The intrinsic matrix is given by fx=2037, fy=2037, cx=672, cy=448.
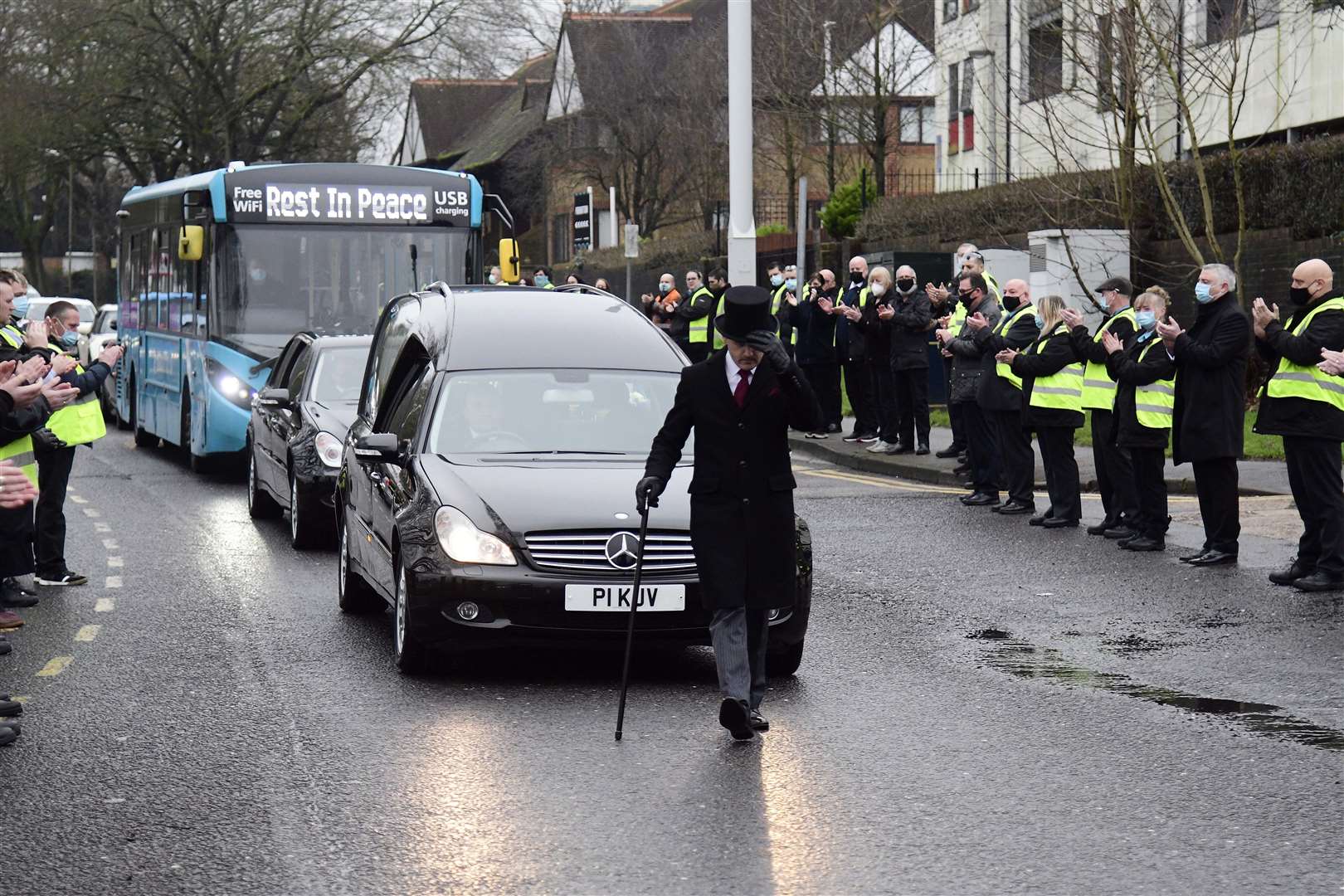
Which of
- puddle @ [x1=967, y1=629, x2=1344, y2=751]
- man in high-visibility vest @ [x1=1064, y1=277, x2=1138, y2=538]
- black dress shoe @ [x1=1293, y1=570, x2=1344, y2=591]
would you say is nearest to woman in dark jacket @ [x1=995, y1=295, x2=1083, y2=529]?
man in high-visibility vest @ [x1=1064, y1=277, x2=1138, y2=538]

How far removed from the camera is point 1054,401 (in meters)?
15.1

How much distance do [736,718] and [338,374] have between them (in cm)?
859

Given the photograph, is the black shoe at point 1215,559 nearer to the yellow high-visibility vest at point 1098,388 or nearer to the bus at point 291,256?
the yellow high-visibility vest at point 1098,388

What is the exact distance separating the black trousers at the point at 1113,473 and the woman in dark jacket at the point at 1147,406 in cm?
29

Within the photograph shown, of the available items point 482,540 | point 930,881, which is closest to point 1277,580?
point 482,540

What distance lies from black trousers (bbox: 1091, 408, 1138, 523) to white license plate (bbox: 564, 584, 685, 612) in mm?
6210

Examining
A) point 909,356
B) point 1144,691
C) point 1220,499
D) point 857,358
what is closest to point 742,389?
point 1144,691

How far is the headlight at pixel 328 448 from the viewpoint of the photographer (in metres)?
14.1

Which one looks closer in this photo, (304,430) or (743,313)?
(743,313)

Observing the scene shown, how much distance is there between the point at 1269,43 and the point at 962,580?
2514 cm

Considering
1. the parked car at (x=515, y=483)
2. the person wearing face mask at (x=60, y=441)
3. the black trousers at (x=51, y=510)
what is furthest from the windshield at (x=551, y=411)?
the black trousers at (x=51, y=510)

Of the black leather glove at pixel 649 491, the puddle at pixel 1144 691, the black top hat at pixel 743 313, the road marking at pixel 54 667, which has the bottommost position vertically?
the puddle at pixel 1144 691

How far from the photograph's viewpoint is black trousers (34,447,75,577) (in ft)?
41.1

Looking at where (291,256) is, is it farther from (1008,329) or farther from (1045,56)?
(1045,56)
